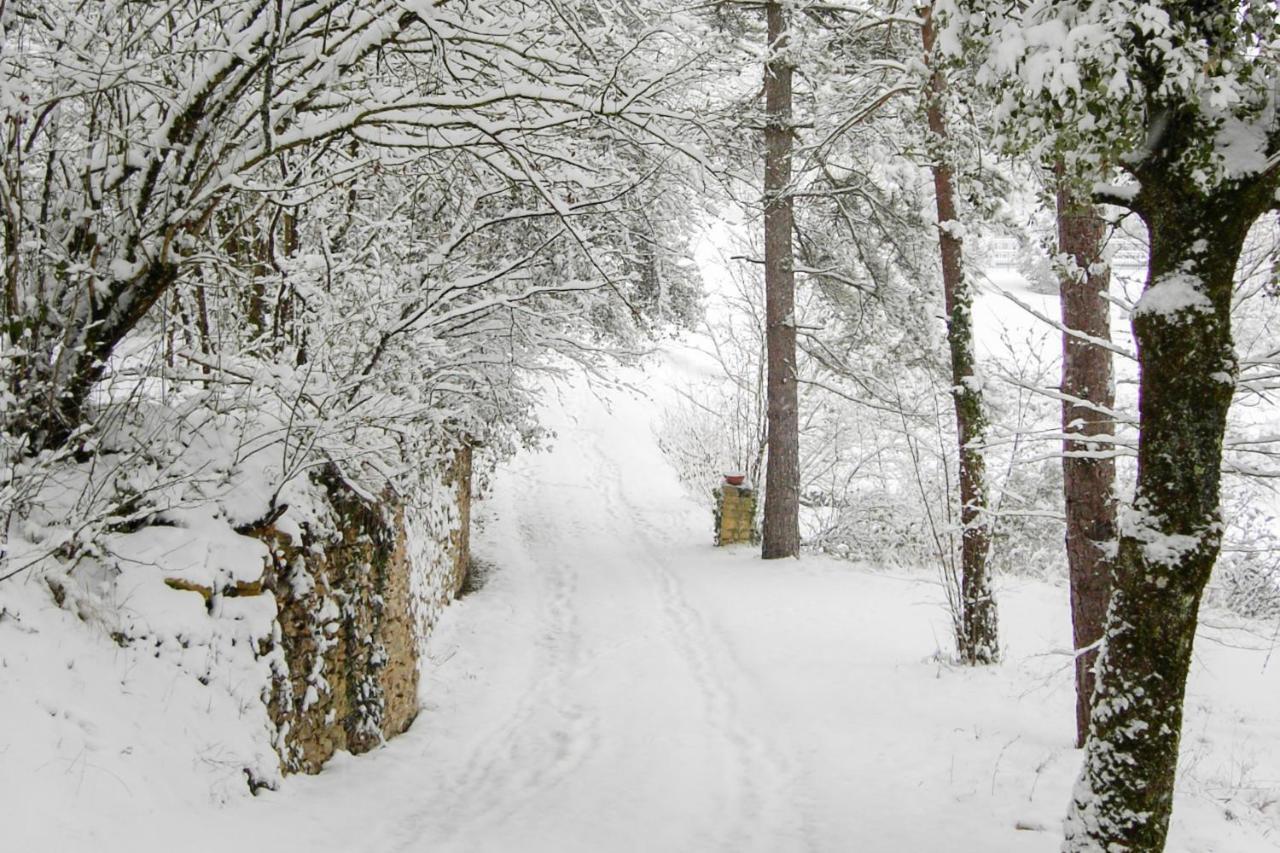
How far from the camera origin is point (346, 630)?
18.4ft

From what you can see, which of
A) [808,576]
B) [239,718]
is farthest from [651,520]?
[239,718]

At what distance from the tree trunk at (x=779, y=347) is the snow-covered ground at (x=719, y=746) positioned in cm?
117

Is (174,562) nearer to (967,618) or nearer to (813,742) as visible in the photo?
(813,742)

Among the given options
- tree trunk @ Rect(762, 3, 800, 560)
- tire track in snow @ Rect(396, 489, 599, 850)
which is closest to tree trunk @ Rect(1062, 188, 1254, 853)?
tire track in snow @ Rect(396, 489, 599, 850)

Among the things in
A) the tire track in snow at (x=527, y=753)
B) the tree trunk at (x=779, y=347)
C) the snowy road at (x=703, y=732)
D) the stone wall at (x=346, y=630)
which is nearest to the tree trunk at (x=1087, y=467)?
the snowy road at (x=703, y=732)

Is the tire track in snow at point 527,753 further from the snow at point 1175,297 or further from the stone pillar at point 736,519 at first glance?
the stone pillar at point 736,519

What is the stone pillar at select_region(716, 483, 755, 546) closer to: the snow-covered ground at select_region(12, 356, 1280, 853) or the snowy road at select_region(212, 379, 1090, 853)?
the snowy road at select_region(212, 379, 1090, 853)

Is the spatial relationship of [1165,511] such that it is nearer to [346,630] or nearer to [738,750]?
[738,750]

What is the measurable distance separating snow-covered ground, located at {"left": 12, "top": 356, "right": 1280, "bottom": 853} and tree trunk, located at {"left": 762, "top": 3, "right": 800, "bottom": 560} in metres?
1.17

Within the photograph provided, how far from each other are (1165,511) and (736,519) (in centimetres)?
1098

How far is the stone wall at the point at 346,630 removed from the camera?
4.83 metres

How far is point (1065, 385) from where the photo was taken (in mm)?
5871

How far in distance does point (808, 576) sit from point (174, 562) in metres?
8.78

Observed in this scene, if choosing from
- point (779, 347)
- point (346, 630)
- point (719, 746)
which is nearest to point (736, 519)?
point (779, 347)
